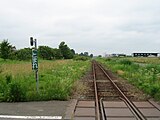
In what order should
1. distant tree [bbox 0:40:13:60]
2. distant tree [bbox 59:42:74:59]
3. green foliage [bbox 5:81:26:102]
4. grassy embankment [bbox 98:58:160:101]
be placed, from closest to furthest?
1. green foliage [bbox 5:81:26:102]
2. grassy embankment [bbox 98:58:160:101]
3. distant tree [bbox 0:40:13:60]
4. distant tree [bbox 59:42:74:59]

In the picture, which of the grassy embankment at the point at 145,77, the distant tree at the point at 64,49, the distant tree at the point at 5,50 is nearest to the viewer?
the grassy embankment at the point at 145,77

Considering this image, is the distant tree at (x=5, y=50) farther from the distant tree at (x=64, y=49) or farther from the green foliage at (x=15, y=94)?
the distant tree at (x=64, y=49)

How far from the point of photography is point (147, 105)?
9.98 m

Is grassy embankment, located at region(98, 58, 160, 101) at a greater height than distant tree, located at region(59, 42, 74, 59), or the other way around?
distant tree, located at region(59, 42, 74, 59)

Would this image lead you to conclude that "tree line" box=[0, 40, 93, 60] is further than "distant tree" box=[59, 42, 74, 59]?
No

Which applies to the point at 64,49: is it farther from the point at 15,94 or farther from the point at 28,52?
the point at 15,94

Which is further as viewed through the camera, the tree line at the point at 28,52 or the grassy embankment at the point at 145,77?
the tree line at the point at 28,52

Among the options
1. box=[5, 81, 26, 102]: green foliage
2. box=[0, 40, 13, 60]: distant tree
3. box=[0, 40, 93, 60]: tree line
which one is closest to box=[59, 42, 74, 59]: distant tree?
box=[0, 40, 93, 60]: tree line

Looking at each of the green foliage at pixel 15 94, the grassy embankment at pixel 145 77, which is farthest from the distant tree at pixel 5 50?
the green foliage at pixel 15 94

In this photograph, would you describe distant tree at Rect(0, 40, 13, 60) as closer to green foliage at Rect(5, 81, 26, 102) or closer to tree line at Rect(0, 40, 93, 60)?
tree line at Rect(0, 40, 93, 60)

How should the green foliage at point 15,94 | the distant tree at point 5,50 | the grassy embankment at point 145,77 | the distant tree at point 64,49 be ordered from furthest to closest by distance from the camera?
the distant tree at point 64,49 < the distant tree at point 5,50 < the grassy embankment at point 145,77 < the green foliage at point 15,94

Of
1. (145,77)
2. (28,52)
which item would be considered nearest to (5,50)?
(28,52)

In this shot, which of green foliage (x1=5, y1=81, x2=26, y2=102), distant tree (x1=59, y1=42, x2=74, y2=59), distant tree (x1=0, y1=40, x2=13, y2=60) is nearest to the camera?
green foliage (x1=5, y1=81, x2=26, y2=102)

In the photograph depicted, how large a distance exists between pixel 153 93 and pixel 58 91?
3.83m
